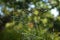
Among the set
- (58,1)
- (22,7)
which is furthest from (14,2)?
(58,1)

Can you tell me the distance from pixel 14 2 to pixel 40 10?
0.10m

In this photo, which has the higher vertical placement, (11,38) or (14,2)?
(14,2)

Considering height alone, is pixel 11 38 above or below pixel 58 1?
below

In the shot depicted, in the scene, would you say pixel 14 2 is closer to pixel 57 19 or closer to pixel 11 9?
pixel 11 9

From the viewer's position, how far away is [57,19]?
0.58 meters

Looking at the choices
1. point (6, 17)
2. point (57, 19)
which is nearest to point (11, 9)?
point (6, 17)

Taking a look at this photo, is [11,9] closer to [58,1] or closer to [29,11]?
[29,11]

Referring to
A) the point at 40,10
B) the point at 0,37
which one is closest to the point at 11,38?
the point at 0,37

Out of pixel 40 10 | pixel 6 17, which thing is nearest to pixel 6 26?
pixel 6 17

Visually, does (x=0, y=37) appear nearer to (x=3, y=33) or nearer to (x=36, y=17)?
(x=3, y=33)

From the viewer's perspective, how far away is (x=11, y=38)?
567mm

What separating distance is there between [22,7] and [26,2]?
3 centimetres

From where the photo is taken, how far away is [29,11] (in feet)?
1.92

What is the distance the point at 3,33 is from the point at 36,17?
4.9 inches
